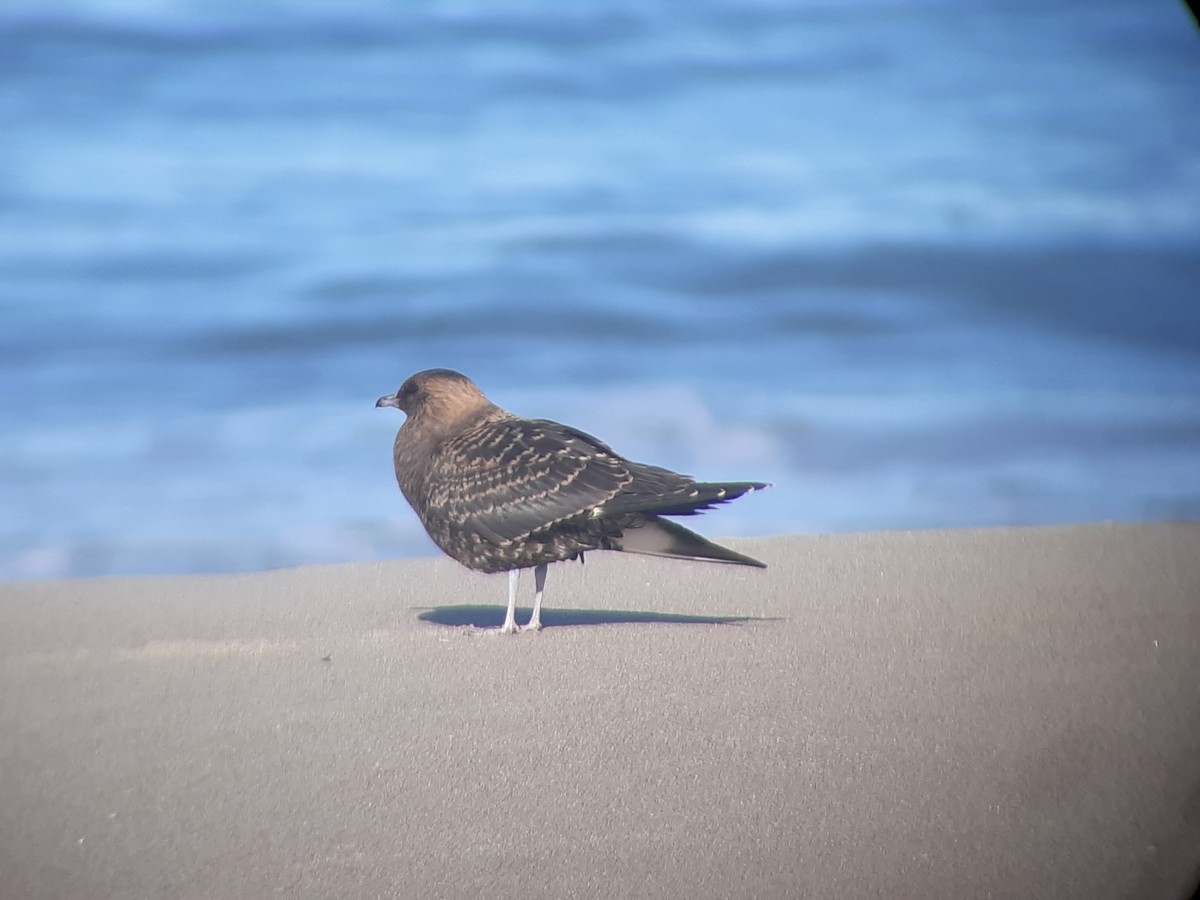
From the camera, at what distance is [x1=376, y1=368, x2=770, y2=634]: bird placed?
5309mm

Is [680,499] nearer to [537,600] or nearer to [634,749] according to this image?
[537,600]

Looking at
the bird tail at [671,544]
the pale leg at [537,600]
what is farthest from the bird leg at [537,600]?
the bird tail at [671,544]

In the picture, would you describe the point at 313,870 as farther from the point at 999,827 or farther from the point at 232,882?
the point at 999,827

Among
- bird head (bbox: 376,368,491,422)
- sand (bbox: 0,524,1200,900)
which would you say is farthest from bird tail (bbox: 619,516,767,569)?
bird head (bbox: 376,368,491,422)

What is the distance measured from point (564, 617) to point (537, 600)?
150 mm

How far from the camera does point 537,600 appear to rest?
5238 millimetres

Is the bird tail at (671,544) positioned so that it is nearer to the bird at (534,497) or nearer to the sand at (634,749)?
the bird at (534,497)

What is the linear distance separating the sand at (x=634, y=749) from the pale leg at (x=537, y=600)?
747mm

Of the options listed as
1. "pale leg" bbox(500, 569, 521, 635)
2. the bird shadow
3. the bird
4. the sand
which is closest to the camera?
the sand

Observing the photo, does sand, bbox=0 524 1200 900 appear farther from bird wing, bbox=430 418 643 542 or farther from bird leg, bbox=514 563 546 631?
bird wing, bbox=430 418 643 542

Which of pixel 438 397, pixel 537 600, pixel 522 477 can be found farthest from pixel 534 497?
pixel 438 397

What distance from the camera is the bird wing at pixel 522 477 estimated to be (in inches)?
216

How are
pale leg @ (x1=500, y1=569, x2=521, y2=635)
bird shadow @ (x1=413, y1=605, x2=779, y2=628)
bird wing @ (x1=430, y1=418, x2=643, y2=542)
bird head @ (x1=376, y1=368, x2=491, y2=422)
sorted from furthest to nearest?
bird head @ (x1=376, y1=368, x2=491, y2=422)
bird wing @ (x1=430, y1=418, x2=643, y2=542)
pale leg @ (x1=500, y1=569, x2=521, y2=635)
bird shadow @ (x1=413, y1=605, x2=779, y2=628)

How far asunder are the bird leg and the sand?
747 mm
